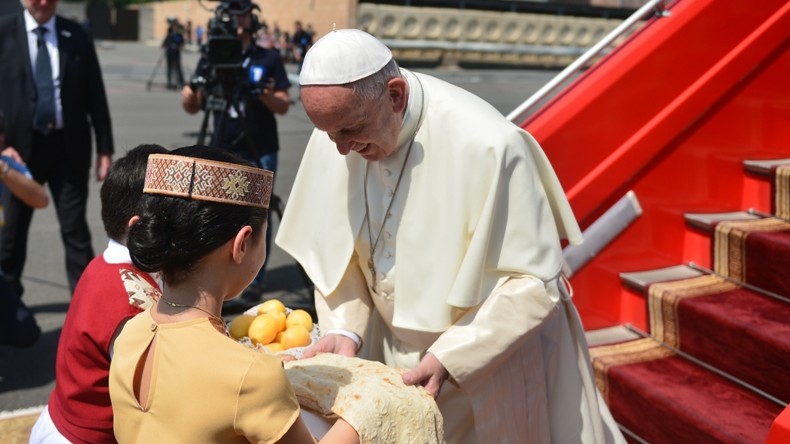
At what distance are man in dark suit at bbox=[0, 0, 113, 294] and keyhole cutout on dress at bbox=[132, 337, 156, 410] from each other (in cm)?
360

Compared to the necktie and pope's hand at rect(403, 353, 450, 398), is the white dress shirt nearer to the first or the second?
the necktie

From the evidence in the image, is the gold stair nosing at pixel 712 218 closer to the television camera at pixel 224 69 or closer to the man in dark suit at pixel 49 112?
the television camera at pixel 224 69

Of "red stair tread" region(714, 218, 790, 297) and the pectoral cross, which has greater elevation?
→ the pectoral cross

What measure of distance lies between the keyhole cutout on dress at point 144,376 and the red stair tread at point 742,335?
A: 2.24 meters

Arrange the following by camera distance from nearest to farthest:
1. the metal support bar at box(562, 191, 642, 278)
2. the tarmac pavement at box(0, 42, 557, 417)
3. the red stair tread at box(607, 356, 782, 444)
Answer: the red stair tread at box(607, 356, 782, 444), the metal support bar at box(562, 191, 642, 278), the tarmac pavement at box(0, 42, 557, 417)

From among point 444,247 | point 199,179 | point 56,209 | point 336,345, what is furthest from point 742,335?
point 56,209

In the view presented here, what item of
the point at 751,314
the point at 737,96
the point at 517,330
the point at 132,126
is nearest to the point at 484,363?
the point at 517,330

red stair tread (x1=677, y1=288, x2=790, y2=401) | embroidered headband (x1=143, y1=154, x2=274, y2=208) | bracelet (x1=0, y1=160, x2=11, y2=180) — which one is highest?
embroidered headband (x1=143, y1=154, x2=274, y2=208)

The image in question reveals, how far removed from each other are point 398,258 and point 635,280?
1741mm

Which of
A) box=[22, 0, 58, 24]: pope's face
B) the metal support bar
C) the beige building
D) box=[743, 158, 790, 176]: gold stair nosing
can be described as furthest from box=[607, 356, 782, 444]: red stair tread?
the beige building

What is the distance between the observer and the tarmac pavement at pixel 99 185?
15.1ft

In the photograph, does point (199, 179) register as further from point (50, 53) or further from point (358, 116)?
point (50, 53)

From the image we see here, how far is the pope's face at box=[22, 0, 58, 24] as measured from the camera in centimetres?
501

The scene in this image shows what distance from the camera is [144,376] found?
1.67 m
